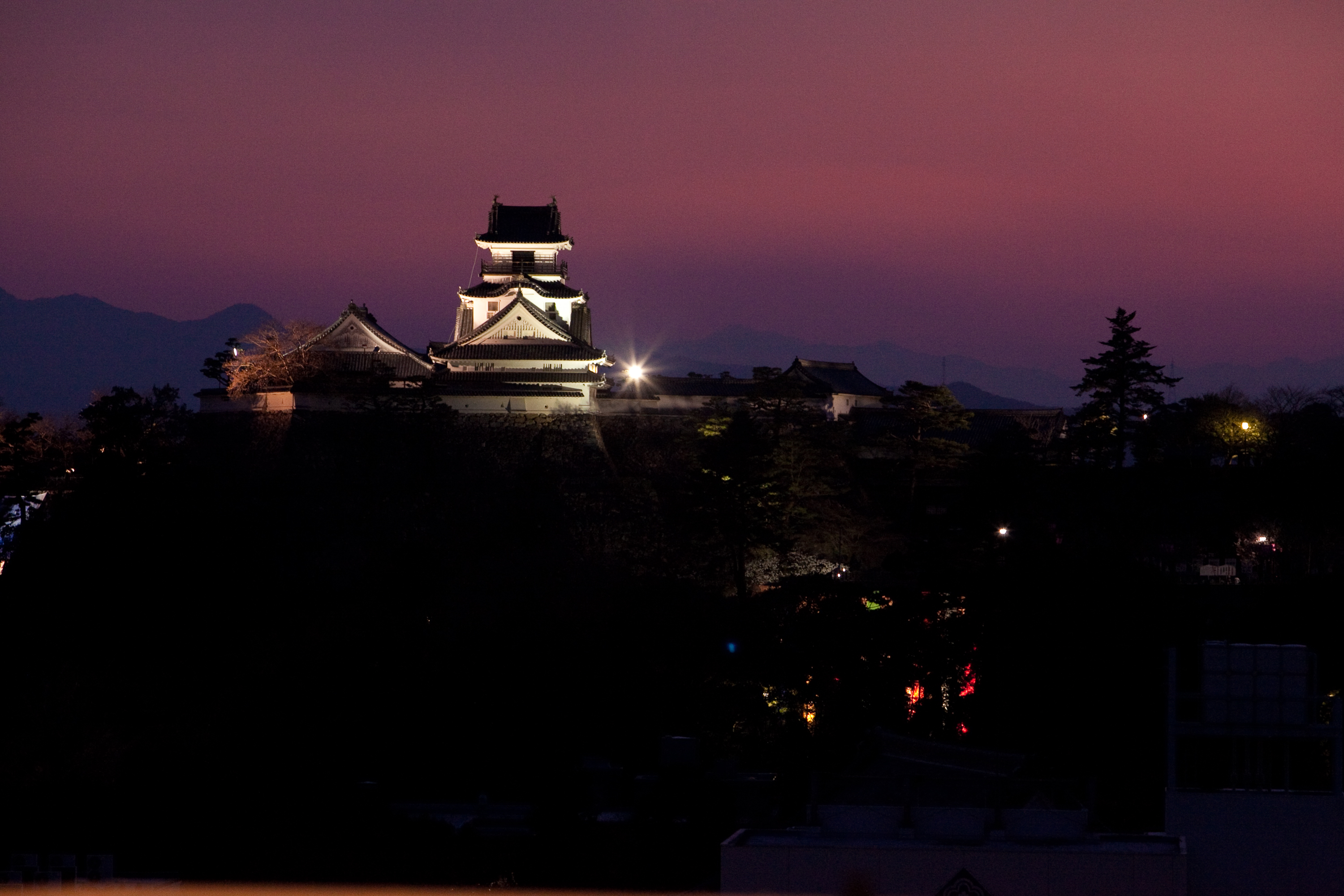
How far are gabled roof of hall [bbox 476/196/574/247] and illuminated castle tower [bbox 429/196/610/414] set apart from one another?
0.08ft

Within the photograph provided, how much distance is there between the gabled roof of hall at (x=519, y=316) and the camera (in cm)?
3388

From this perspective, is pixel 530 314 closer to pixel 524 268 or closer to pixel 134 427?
pixel 524 268

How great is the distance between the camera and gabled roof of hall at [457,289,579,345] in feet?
111

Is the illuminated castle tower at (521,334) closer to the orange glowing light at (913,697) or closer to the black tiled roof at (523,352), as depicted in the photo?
the black tiled roof at (523,352)

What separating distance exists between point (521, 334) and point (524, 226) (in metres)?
6.67

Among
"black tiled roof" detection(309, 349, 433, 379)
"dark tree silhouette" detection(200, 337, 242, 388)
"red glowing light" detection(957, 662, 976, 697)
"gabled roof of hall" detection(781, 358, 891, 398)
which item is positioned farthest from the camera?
"gabled roof of hall" detection(781, 358, 891, 398)

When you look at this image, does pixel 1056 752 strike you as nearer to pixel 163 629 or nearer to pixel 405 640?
pixel 405 640

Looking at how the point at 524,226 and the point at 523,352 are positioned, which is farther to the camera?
the point at 524,226

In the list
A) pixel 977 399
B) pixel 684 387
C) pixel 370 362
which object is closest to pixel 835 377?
pixel 684 387

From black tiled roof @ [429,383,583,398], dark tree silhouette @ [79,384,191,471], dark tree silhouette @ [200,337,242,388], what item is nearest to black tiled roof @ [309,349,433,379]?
black tiled roof @ [429,383,583,398]

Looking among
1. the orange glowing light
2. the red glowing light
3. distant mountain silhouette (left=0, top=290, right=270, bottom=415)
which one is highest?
distant mountain silhouette (left=0, top=290, right=270, bottom=415)

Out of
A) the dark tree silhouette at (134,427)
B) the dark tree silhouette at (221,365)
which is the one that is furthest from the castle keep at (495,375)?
the dark tree silhouette at (221,365)

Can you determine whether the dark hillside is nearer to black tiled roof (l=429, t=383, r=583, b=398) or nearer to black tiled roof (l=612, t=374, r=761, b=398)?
black tiled roof (l=429, t=383, r=583, b=398)

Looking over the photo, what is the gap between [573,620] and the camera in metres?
25.8
